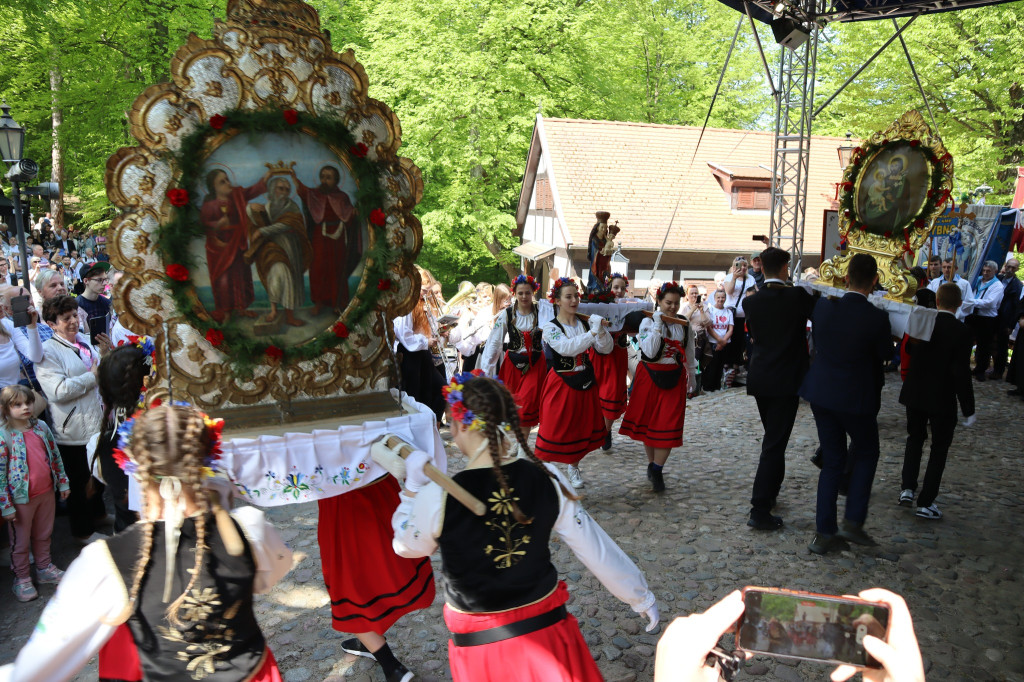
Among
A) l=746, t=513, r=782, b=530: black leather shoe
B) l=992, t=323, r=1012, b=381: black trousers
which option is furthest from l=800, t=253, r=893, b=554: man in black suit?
l=992, t=323, r=1012, b=381: black trousers

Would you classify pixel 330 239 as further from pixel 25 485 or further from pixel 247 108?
pixel 25 485

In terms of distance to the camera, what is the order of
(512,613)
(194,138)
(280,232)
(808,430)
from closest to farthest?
(512,613)
(194,138)
(280,232)
(808,430)

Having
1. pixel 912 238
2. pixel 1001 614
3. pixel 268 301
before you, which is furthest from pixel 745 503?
pixel 268 301

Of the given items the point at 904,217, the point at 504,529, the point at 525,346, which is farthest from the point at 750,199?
the point at 504,529

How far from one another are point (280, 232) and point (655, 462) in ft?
14.7

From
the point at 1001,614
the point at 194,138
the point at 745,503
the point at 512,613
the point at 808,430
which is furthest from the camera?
the point at 808,430

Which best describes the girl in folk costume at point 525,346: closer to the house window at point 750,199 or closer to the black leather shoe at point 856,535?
the black leather shoe at point 856,535

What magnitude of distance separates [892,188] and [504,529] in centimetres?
577

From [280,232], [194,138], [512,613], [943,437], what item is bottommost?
[943,437]

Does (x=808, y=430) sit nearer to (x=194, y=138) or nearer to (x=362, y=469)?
(x=362, y=469)

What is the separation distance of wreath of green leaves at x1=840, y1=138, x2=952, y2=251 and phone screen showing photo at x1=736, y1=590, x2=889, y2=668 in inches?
240

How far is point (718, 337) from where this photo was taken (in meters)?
11.4

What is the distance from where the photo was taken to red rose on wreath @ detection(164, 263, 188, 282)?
361 centimetres

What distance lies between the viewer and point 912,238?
22.1 ft
